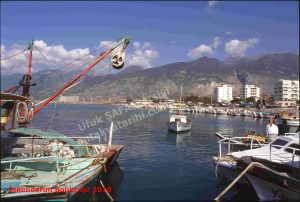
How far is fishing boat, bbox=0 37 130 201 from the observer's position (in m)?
16.2

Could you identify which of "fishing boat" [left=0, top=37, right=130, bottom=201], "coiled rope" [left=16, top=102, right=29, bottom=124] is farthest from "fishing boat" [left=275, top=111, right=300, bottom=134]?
"coiled rope" [left=16, top=102, right=29, bottom=124]

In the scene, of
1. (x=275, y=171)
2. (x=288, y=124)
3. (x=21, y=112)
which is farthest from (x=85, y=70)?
(x=288, y=124)

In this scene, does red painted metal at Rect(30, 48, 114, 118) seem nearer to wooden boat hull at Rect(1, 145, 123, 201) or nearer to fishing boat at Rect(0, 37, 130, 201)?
fishing boat at Rect(0, 37, 130, 201)

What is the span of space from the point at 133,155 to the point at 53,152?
14663 millimetres

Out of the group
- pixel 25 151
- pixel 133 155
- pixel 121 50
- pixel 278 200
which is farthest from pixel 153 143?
pixel 278 200

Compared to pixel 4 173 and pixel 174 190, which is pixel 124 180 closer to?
pixel 174 190

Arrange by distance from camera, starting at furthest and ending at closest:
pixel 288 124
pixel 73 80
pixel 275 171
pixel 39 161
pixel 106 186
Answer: pixel 288 124
pixel 73 80
pixel 106 186
pixel 39 161
pixel 275 171

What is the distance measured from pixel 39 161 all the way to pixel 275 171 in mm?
13688

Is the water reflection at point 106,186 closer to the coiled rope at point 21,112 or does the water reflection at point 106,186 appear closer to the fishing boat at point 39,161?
the fishing boat at point 39,161

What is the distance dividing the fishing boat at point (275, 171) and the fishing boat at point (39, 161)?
325 inches

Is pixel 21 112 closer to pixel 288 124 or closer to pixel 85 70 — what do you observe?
pixel 85 70

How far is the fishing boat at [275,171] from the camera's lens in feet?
57.9

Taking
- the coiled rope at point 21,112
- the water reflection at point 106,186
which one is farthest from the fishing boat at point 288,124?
the coiled rope at point 21,112

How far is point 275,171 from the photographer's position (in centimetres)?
1822
